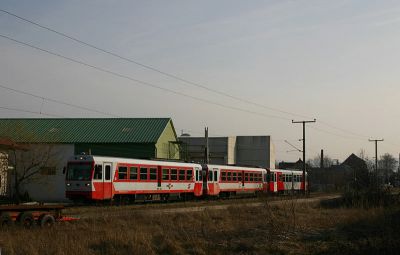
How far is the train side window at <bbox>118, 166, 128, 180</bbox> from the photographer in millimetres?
30641

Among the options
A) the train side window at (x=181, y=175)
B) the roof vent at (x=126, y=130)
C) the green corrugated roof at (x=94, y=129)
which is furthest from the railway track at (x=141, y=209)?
Result: the roof vent at (x=126, y=130)

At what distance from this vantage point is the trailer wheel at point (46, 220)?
61.4ft

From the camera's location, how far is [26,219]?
18.3 metres

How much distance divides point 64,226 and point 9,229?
219cm

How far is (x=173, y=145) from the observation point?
55.4 meters

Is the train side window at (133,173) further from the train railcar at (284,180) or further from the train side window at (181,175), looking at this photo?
the train railcar at (284,180)

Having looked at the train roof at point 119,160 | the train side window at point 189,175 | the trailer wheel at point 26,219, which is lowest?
the trailer wheel at point 26,219

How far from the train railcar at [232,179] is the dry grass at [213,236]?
20.0 m

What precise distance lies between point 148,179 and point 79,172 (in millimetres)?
5055

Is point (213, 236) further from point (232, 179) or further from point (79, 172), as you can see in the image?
point (232, 179)

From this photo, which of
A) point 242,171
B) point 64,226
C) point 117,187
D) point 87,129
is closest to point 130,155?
point 87,129

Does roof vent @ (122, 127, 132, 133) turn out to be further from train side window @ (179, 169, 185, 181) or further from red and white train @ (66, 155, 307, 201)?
train side window @ (179, 169, 185, 181)

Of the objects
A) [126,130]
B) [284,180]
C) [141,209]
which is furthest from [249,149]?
[141,209]

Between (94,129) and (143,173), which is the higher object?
(94,129)
